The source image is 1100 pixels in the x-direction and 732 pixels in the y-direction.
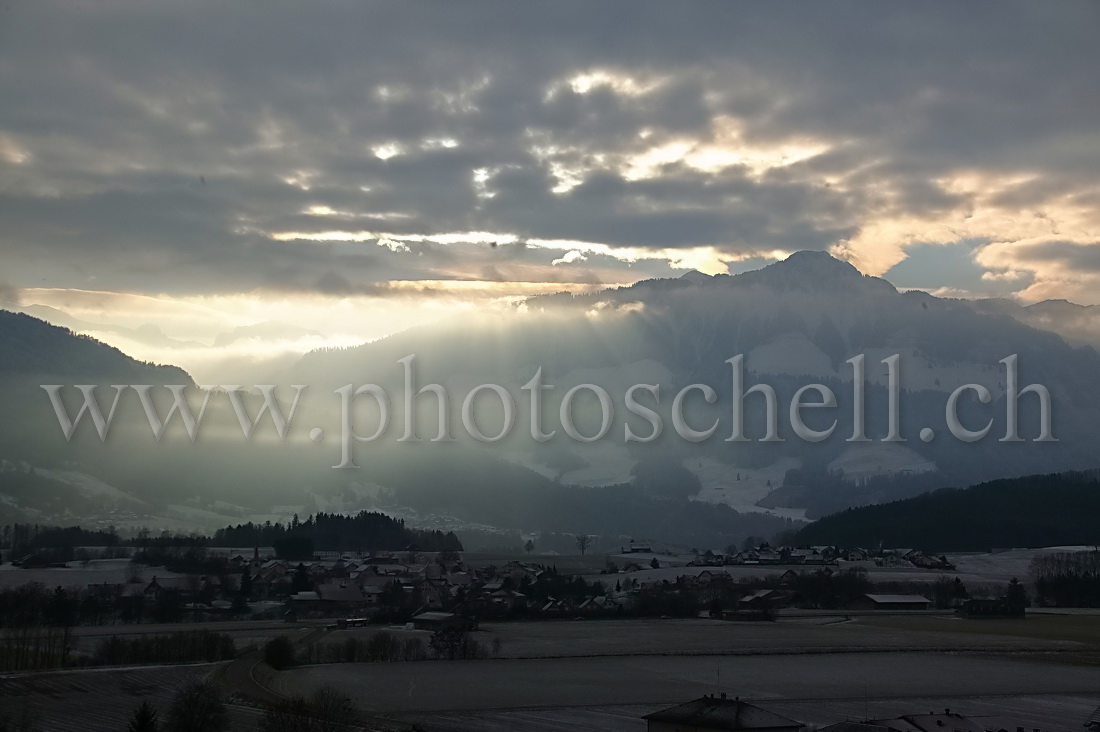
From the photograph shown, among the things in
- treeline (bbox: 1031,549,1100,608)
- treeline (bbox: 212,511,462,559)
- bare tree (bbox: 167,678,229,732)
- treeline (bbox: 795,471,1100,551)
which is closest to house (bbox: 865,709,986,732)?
bare tree (bbox: 167,678,229,732)

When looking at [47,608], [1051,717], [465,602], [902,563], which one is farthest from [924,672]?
[902,563]

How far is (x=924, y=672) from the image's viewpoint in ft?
193

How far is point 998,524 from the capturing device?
177m

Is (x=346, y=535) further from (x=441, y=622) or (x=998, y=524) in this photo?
(x=998, y=524)

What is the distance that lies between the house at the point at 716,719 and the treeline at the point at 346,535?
119 meters

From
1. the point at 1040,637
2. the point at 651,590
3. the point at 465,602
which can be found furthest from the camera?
the point at 651,590

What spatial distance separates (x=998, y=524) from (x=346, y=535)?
9374 centimetres

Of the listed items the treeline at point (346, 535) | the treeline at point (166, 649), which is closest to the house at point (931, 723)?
the treeline at point (166, 649)

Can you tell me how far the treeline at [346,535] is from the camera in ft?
532

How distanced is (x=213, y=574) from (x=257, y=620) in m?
27.1

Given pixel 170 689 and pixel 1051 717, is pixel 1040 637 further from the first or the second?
pixel 170 689

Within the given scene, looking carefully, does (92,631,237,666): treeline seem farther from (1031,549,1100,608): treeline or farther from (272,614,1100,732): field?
(1031,549,1100,608): treeline

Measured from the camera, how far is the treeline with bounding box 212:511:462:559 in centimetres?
16216

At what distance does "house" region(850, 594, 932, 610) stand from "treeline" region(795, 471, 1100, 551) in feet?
215
